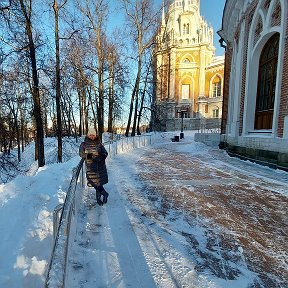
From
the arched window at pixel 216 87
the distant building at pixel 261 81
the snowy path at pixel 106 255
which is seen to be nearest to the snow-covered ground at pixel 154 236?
the snowy path at pixel 106 255

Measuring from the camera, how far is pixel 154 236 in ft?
11.8

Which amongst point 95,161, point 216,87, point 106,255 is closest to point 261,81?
point 95,161

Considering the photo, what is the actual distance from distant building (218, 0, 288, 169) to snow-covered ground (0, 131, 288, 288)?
374cm

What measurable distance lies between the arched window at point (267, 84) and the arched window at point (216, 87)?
36338 mm

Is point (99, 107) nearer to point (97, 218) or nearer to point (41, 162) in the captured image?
point (41, 162)

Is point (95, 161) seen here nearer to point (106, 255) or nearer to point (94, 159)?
point (94, 159)

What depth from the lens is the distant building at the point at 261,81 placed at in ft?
29.2

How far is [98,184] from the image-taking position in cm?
483

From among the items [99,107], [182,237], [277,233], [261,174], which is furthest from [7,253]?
[99,107]

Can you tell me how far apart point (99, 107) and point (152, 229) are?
18024 mm

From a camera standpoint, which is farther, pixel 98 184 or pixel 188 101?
pixel 188 101

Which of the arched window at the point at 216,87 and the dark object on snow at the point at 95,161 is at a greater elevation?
the arched window at the point at 216,87

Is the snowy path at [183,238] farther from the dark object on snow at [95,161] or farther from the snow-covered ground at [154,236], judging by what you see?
the dark object on snow at [95,161]

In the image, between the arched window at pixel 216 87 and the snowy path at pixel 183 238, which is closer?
the snowy path at pixel 183 238
